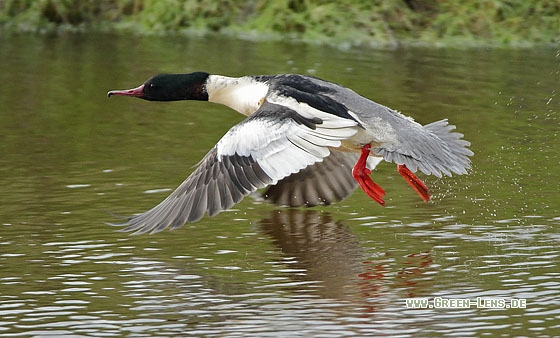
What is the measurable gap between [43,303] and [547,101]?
776 cm

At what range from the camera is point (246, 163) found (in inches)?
283

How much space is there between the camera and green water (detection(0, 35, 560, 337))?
6.16 metres

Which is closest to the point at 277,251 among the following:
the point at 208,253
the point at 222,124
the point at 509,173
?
the point at 208,253

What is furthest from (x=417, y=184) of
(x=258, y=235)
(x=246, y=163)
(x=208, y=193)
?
(x=208, y=193)

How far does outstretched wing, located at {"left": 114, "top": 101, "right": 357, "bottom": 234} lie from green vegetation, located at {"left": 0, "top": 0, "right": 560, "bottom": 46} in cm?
953

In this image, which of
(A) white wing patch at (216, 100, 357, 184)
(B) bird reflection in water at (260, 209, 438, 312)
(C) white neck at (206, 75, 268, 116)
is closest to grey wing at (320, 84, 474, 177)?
(A) white wing patch at (216, 100, 357, 184)

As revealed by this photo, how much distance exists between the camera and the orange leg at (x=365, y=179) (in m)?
7.91

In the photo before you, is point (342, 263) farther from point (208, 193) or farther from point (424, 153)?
point (424, 153)

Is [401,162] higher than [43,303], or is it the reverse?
[401,162]

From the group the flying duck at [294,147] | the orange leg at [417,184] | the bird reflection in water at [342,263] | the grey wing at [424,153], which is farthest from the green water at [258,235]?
the grey wing at [424,153]

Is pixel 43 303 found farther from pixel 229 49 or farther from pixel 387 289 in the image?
pixel 229 49

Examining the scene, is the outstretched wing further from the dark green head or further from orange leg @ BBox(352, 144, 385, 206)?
the dark green head

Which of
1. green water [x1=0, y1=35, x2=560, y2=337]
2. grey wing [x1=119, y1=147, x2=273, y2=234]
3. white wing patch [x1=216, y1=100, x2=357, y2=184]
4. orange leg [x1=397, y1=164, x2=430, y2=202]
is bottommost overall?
green water [x1=0, y1=35, x2=560, y2=337]

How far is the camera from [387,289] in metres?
6.62
